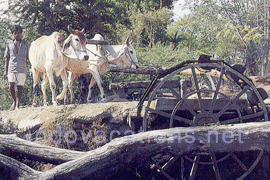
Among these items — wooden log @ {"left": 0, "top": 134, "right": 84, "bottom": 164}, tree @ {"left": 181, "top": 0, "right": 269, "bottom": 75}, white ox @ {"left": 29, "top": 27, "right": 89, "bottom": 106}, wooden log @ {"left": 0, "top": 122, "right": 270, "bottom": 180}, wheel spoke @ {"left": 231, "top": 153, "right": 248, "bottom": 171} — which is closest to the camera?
wooden log @ {"left": 0, "top": 122, "right": 270, "bottom": 180}

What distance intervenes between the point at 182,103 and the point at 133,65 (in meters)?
3.50

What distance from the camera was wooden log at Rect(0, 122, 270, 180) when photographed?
6.27 m

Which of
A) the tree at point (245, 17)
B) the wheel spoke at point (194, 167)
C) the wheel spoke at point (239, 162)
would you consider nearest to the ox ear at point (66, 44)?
the wheel spoke at point (194, 167)

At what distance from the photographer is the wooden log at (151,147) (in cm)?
627

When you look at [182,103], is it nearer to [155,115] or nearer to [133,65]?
[155,115]

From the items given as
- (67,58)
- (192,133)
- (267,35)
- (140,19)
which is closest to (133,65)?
(67,58)

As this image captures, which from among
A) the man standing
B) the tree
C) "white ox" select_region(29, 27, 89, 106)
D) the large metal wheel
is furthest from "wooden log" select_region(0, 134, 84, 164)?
the tree

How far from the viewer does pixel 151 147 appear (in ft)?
21.0

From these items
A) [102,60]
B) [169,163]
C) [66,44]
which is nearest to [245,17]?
[102,60]

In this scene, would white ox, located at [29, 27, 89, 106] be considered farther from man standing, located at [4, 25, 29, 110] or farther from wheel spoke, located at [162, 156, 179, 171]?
wheel spoke, located at [162, 156, 179, 171]

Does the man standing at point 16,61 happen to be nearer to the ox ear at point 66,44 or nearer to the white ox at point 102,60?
the white ox at point 102,60

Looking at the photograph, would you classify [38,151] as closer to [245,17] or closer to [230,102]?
[230,102]

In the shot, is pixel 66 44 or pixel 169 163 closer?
pixel 169 163

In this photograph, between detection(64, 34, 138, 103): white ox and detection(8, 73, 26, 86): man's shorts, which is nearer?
detection(8, 73, 26, 86): man's shorts
